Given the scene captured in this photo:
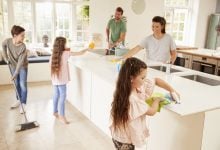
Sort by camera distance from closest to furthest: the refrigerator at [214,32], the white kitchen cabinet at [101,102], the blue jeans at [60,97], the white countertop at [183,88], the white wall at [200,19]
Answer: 1. the white countertop at [183,88]
2. the white kitchen cabinet at [101,102]
3. the blue jeans at [60,97]
4. the refrigerator at [214,32]
5. the white wall at [200,19]

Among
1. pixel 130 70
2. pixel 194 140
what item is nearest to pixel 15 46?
pixel 130 70

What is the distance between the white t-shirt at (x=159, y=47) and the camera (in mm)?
3247

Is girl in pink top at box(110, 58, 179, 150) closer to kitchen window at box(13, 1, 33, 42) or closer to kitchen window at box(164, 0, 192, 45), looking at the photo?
kitchen window at box(13, 1, 33, 42)

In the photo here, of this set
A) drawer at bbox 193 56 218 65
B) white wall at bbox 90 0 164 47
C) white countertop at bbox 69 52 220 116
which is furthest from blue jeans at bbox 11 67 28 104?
drawer at bbox 193 56 218 65

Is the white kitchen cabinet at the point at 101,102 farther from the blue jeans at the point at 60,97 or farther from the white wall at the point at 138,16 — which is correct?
the white wall at the point at 138,16

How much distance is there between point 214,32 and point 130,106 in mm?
7205

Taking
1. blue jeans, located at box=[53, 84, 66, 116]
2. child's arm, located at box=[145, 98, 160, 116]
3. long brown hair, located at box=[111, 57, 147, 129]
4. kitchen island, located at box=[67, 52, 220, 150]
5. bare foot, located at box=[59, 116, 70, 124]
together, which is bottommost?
bare foot, located at box=[59, 116, 70, 124]

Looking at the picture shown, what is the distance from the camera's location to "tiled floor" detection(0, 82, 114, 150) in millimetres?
2871

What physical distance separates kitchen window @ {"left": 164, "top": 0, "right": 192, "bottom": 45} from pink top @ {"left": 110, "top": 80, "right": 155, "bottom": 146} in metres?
6.79

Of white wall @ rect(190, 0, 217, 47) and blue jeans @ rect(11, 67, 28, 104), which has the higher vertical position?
white wall @ rect(190, 0, 217, 47)

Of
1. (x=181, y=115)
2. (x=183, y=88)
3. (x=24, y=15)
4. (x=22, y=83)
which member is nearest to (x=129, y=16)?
(x=24, y=15)

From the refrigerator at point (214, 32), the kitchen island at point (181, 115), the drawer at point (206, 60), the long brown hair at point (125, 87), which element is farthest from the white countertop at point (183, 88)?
the refrigerator at point (214, 32)

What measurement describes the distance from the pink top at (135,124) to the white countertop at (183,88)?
9.8 inches

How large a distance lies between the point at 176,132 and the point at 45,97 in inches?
123
